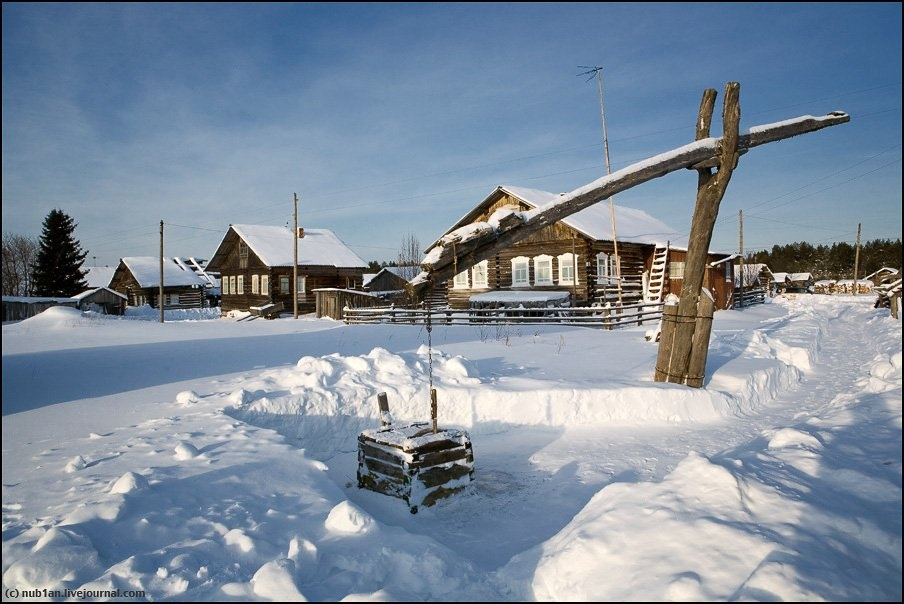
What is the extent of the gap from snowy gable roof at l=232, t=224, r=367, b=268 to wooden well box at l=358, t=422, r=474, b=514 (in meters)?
30.0

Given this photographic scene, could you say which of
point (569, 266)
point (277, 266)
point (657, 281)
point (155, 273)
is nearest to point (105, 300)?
point (155, 273)

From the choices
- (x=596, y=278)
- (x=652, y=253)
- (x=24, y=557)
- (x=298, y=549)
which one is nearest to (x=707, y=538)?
(x=298, y=549)

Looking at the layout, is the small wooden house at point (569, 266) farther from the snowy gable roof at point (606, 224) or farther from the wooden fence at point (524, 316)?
the wooden fence at point (524, 316)

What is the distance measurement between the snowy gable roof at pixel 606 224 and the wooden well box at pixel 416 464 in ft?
58.5

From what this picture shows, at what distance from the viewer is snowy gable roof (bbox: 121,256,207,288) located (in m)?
45.6

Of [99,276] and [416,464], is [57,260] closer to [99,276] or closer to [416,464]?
[99,276]

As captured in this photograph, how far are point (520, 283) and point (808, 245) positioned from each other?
98.5 meters

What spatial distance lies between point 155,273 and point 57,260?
7125 mm

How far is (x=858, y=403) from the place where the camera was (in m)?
5.46

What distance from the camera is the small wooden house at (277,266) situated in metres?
34.7

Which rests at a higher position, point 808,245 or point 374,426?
point 808,245

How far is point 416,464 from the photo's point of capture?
550 centimetres

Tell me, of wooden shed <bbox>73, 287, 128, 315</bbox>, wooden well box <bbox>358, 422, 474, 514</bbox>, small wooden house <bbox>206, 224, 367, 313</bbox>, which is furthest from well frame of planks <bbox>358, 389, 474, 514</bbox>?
wooden shed <bbox>73, 287, 128, 315</bbox>

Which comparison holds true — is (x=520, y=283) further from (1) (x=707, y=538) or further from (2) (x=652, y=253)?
(1) (x=707, y=538)
